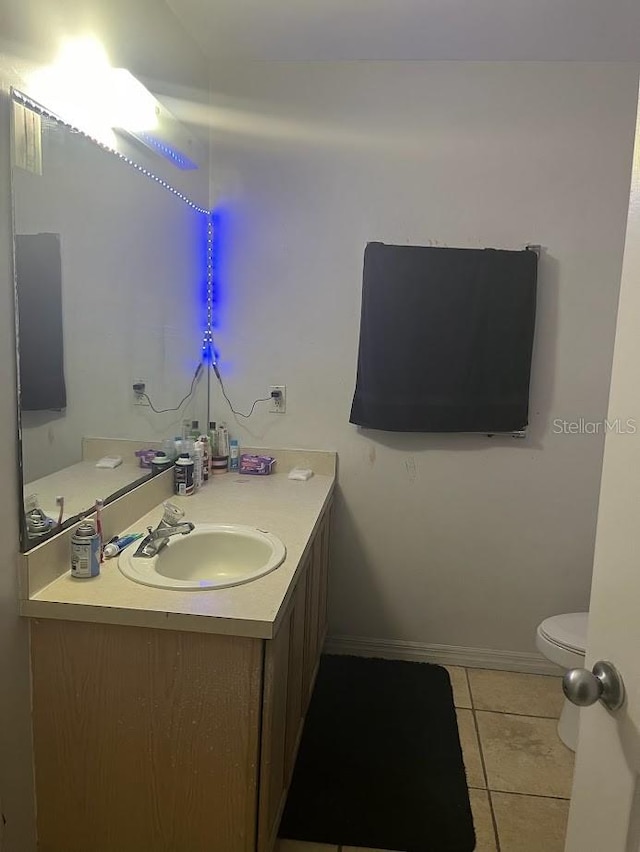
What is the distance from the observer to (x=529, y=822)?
187cm

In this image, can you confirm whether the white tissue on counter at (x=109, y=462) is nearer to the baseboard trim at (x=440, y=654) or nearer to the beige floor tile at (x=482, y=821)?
the baseboard trim at (x=440, y=654)

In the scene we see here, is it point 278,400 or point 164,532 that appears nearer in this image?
point 164,532

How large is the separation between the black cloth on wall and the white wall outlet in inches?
46.3

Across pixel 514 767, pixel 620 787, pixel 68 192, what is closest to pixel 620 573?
pixel 620 787

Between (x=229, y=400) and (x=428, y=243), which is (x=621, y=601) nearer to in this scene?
(x=428, y=243)

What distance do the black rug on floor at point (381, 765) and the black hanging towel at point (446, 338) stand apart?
1060 millimetres

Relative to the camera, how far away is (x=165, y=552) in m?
1.75

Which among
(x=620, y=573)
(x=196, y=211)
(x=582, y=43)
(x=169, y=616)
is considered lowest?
(x=169, y=616)

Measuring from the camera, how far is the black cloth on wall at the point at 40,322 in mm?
1354

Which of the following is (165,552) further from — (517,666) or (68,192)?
(517,666)

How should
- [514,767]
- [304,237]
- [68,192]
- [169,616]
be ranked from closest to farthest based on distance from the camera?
1. [169,616]
2. [68,192]
3. [514,767]
4. [304,237]

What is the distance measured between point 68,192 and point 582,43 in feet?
6.17

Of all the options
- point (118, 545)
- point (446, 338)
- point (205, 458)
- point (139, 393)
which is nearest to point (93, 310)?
point (139, 393)

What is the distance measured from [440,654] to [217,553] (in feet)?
4.33
